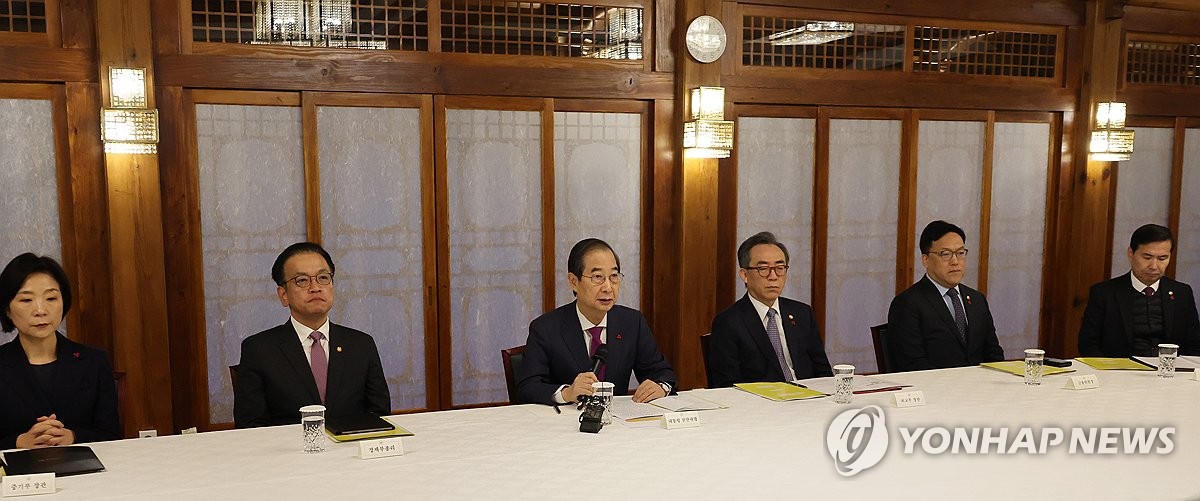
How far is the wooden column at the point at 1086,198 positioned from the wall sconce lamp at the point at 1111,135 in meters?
0.06

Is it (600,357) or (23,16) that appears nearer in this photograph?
(600,357)

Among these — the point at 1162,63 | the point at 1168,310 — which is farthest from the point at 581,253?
the point at 1162,63

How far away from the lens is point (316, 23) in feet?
15.0

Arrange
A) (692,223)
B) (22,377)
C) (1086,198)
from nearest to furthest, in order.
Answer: (22,377)
(692,223)
(1086,198)

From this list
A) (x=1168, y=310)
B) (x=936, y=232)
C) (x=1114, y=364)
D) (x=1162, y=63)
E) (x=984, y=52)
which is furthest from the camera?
(x=1162, y=63)

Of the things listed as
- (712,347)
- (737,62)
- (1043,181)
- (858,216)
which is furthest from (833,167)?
(712,347)

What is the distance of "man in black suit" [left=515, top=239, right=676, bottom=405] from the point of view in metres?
3.33

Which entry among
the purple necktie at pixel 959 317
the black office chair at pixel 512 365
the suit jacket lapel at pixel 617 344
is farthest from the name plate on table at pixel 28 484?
the purple necktie at pixel 959 317

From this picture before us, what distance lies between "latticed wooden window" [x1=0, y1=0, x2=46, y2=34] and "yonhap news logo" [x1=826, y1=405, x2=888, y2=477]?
3749 millimetres

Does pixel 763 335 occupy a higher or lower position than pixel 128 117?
lower

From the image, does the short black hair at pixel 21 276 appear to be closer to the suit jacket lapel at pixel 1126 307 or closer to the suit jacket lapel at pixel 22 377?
the suit jacket lapel at pixel 22 377

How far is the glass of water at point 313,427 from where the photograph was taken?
8.11ft

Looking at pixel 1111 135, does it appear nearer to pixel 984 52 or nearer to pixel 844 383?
pixel 984 52

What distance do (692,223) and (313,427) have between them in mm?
3060
